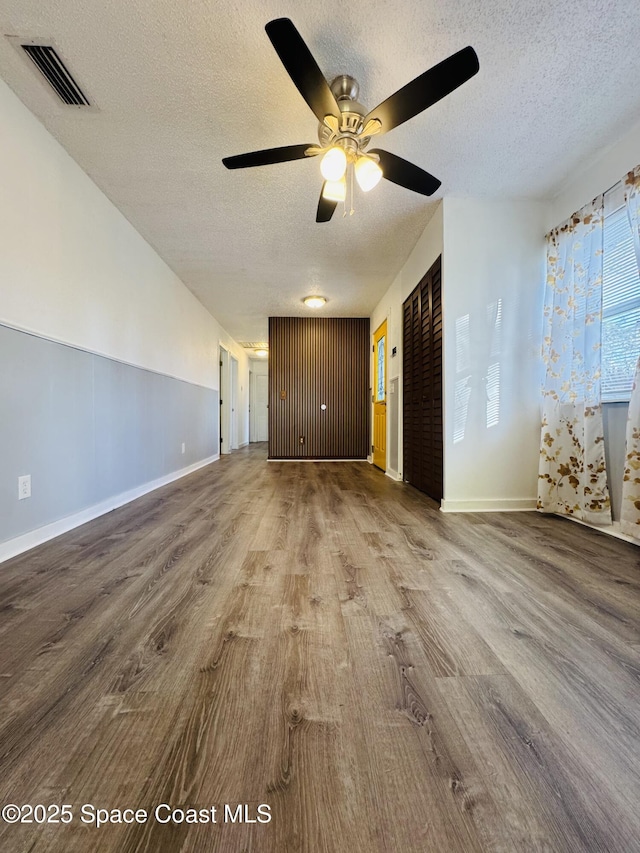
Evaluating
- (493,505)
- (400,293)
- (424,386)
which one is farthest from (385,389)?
(493,505)

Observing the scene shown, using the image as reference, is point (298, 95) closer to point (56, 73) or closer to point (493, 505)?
point (56, 73)

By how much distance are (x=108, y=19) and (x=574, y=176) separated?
2716mm

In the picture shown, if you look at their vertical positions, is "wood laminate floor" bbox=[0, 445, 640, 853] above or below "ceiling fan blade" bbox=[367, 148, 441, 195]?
below

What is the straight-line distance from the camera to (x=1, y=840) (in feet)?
1.91

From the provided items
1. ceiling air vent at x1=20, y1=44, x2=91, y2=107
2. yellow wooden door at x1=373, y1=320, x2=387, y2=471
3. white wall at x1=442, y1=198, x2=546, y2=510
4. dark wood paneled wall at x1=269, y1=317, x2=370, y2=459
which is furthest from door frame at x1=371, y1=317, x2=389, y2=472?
ceiling air vent at x1=20, y1=44, x2=91, y2=107

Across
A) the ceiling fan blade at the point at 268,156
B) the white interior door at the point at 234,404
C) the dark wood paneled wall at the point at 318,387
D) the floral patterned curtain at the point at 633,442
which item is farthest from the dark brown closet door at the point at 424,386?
the white interior door at the point at 234,404

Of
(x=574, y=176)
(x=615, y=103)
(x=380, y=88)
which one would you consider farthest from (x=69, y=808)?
(x=574, y=176)

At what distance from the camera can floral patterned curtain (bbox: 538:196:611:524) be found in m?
2.32

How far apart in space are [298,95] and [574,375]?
2.28 m

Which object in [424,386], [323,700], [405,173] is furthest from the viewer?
[424,386]

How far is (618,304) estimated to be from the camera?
2242 mm

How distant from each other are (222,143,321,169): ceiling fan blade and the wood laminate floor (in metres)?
1.91

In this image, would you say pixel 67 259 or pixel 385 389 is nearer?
pixel 67 259

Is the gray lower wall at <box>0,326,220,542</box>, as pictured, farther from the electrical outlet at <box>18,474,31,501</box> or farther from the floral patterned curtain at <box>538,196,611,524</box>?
the floral patterned curtain at <box>538,196,611,524</box>
